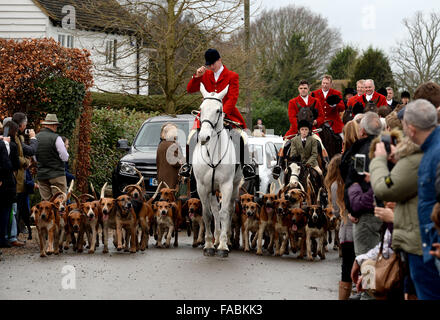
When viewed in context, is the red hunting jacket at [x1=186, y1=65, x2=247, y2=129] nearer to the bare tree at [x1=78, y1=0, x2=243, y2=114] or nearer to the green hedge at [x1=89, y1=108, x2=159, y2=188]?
the green hedge at [x1=89, y1=108, x2=159, y2=188]

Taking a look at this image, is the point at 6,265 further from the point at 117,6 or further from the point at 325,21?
the point at 325,21

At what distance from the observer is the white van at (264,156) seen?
1950 cm

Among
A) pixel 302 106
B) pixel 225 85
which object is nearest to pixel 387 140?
pixel 225 85

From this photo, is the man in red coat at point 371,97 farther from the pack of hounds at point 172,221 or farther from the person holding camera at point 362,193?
the person holding camera at point 362,193

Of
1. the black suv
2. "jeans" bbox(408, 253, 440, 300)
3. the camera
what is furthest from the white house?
"jeans" bbox(408, 253, 440, 300)

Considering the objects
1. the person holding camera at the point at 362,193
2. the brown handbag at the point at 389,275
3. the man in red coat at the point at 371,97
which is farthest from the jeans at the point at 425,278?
the man in red coat at the point at 371,97

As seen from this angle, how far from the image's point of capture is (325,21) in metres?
65.2

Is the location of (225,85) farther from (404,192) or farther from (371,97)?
(404,192)

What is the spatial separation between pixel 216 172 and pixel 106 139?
9866 mm

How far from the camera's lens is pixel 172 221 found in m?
13.3

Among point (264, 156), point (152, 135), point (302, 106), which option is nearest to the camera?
point (302, 106)

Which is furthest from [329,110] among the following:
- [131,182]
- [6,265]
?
[6,265]

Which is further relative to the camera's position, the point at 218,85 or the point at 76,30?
the point at 76,30

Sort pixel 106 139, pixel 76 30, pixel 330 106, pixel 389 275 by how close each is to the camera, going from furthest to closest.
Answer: pixel 76 30 < pixel 106 139 < pixel 330 106 < pixel 389 275
